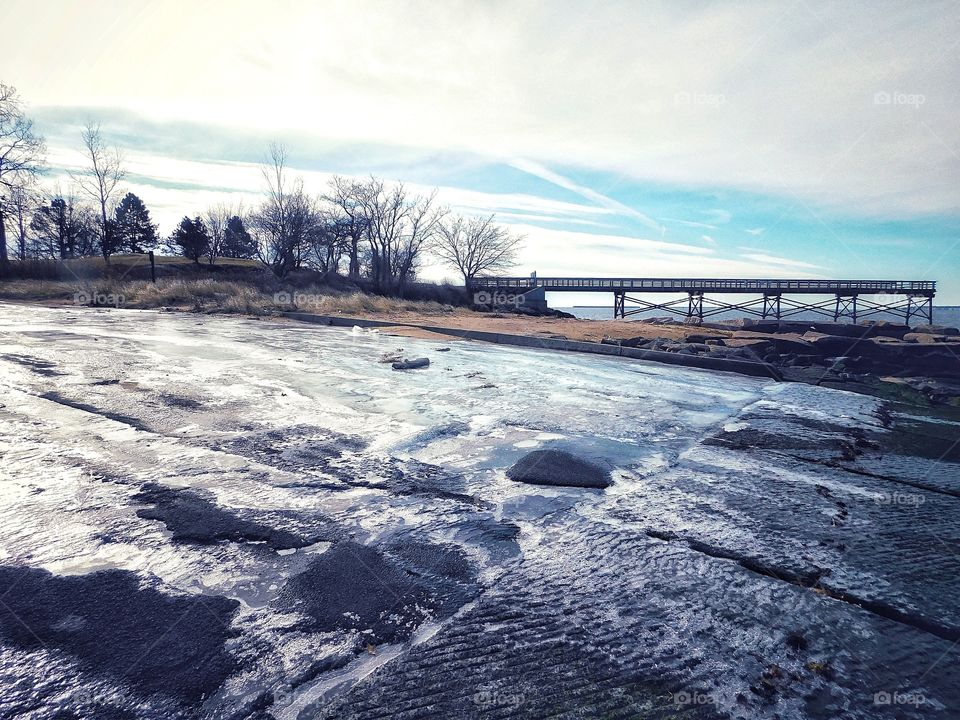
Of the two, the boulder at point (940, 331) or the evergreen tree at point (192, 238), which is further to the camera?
the evergreen tree at point (192, 238)

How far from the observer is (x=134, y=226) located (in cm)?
5116

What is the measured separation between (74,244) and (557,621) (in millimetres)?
62765

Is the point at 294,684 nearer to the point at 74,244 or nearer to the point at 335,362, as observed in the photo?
the point at 335,362

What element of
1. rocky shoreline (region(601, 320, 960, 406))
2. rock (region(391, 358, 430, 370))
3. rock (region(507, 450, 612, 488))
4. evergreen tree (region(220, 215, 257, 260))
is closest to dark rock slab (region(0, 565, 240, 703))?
rock (region(507, 450, 612, 488))

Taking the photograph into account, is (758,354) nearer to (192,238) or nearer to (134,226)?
(192,238)

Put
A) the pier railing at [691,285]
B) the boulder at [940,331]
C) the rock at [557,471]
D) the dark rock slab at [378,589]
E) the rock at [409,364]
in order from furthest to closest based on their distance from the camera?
the pier railing at [691,285] < the boulder at [940,331] < the rock at [409,364] < the rock at [557,471] < the dark rock slab at [378,589]

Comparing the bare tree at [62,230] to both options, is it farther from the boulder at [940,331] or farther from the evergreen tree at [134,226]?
the boulder at [940,331]

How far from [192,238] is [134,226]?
38.1 feet

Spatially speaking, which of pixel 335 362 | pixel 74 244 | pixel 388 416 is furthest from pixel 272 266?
pixel 388 416

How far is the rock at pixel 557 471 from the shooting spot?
3.69 metres

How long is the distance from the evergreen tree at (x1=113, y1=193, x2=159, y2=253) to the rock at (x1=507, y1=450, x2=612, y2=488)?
193 ft

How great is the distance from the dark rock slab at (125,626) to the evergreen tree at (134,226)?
5912 centimetres

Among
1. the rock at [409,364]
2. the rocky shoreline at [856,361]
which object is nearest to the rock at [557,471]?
the rock at [409,364]

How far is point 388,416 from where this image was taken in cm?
526
